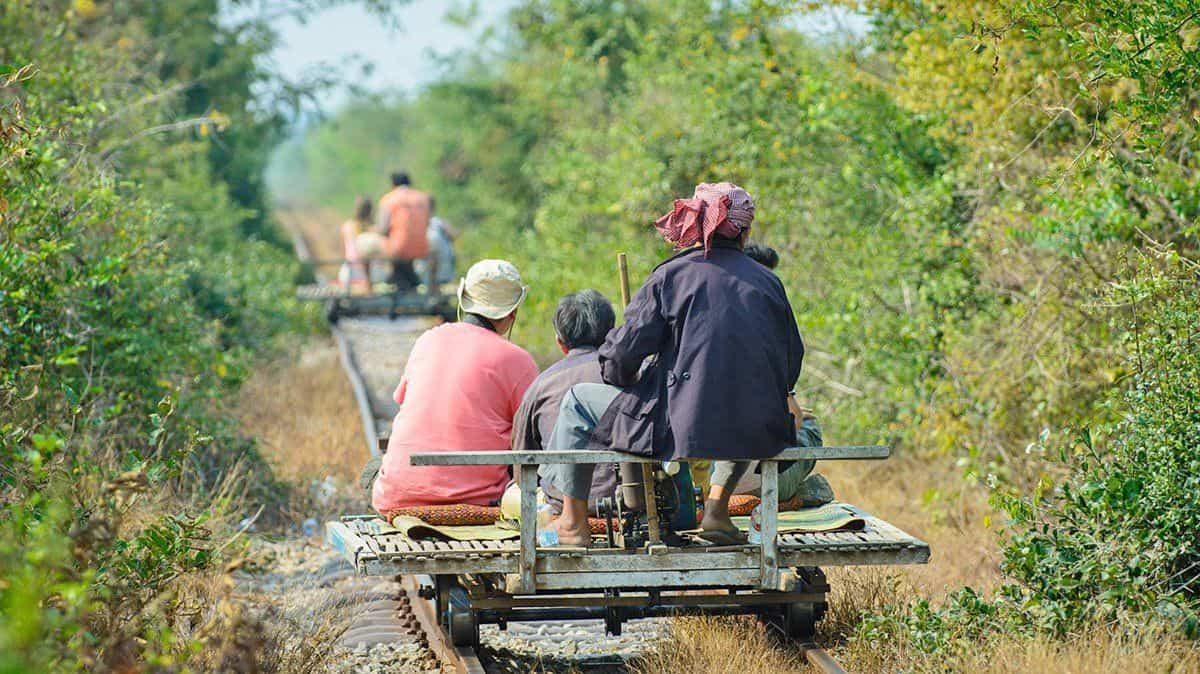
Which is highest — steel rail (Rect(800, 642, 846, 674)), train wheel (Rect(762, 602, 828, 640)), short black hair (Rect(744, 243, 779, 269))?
short black hair (Rect(744, 243, 779, 269))

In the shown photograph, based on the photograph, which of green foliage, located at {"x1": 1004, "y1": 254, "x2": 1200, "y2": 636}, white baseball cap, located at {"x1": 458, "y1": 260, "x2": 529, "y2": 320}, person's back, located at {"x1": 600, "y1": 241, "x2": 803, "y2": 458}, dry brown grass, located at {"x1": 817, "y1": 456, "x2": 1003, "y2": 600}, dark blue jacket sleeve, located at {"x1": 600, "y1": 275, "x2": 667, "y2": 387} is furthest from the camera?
dry brown grass, located at {"x1": 817, "y1": 456, "x2": 1003, "y2": 600}

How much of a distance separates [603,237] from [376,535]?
37.6 feet

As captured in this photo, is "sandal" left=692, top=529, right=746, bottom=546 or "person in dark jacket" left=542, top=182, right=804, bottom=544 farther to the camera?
"sandal" left=692, top=529, right=746, bottom=546

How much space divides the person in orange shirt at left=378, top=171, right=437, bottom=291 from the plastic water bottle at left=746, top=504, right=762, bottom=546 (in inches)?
543

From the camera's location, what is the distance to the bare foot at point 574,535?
6449 millimetres

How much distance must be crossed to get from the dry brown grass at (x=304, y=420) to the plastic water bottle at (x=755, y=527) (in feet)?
17.1

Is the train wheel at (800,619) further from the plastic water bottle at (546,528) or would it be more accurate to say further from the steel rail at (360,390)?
the steel rail at (360,390)

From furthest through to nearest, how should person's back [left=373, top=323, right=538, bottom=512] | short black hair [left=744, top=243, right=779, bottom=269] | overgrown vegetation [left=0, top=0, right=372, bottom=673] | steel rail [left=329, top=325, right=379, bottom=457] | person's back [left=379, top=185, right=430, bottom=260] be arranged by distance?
person's back [left=379, top=185, right=430, bottom=260]
steel rail [left=329, top=325, right=379, bottom=457]
short black hair [left=744, top=243, right=779, bottom=269]
person's back [left=373, top=323, right=538, bottom=512]
overgrown vegetation [left=0, top=0, right=372, bottom=673]

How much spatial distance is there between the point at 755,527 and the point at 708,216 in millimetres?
1436

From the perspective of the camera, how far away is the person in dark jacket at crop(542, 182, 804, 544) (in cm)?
604

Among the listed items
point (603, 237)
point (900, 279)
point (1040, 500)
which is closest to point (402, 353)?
point (603, 237)

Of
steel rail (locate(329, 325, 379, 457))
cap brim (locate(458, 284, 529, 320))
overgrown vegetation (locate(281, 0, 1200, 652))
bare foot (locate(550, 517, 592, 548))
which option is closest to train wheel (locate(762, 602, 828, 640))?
overgrown vegetation (locate(281, 0, 1200, 652))

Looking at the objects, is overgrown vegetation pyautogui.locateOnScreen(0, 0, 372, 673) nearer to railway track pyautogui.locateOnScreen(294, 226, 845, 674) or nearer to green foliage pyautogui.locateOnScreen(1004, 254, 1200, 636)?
railway track pyautogui.locateOnScreen(294, 226, 845, 674)

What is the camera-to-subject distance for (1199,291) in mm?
7207
